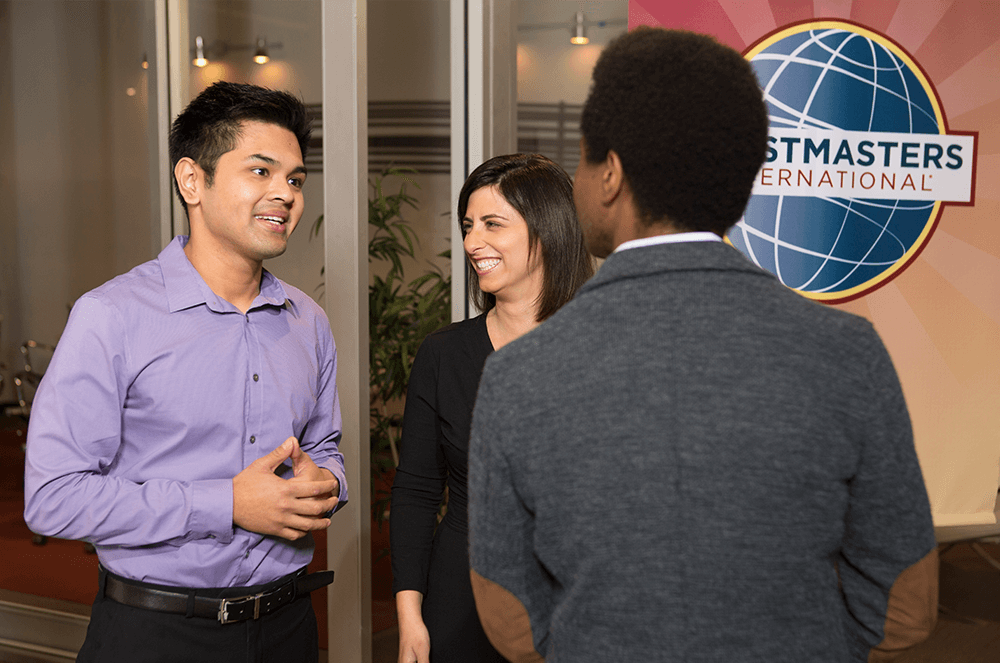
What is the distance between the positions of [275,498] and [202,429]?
211mm

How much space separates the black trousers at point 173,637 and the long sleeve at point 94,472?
5.8 inches

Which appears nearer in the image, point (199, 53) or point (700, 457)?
point (700, 457)

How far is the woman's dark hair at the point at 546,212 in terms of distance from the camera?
1856 millimetres

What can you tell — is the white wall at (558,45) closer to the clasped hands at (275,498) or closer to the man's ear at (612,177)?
the clasped hands at (275,498)

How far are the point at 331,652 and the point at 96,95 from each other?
9.63ft

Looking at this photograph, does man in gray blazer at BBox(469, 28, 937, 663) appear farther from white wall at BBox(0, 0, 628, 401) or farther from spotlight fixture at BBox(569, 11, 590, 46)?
spotlight fixture at BBox(569, 11, 590, 46)


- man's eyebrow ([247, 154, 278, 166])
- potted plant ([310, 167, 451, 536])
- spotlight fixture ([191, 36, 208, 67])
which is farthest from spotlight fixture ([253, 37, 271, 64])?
man's eyebrow ([247, 154, 278, 166])

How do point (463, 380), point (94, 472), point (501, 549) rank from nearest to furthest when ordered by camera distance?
1. point (501, 549)
2. point (94, 472)
3. point (463, 380)

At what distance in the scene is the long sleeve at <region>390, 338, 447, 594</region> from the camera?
1.78 metres

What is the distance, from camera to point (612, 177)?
0.92m

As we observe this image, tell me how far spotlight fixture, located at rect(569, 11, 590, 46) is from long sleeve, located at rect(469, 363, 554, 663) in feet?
7.81

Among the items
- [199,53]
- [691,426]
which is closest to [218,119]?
[691,426]

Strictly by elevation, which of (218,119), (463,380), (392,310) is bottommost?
(463,380)

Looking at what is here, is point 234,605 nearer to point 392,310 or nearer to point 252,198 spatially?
point 252,198
